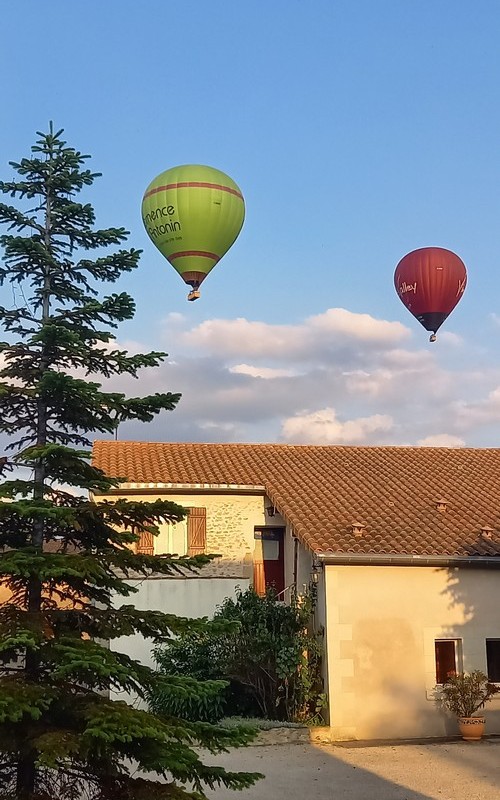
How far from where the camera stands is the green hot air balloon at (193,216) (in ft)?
57.3

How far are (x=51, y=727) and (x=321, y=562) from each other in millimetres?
10483

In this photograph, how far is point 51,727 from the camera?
605 cm

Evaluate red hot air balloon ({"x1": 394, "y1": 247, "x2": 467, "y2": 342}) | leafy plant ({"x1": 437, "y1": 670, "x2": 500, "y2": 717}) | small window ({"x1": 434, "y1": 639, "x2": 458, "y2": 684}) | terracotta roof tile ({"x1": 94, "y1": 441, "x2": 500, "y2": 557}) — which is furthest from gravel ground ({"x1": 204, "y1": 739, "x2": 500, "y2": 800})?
red hot air balloon ({"x1": 394, "y1": 247, "x2": 467, "y2": 342})

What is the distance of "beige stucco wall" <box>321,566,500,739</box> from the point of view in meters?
15.6

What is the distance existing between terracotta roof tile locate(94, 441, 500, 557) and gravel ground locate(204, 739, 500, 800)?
359cm

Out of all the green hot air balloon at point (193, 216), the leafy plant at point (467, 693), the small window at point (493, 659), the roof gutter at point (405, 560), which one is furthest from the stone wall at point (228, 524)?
the leafy plant at point (467, 693)

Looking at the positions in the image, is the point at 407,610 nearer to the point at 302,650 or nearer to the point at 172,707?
the point at 302,650

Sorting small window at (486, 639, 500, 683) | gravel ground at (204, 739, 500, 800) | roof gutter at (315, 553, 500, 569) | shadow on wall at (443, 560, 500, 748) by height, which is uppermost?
roof gutter at (315, 553, 500, 569)

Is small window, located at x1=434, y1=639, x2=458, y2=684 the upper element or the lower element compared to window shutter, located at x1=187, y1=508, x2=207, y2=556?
lower

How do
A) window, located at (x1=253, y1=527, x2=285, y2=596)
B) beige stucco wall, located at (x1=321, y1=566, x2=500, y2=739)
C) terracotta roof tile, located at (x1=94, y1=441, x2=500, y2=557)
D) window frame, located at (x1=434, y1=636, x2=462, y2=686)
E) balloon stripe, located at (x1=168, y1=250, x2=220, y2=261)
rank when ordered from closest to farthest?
beige stucco wall, located at (x1=321, y1=566, x2=500, y2=739) → window frame, located at (x1=434, y1=636, x2=462, y2=686) → terracotta roof tile, located at (x1=94, y1=441, x2=500, y2=557) → balloon stripe, located at (x1=168, y1=250, x2=220, y2=261) → window, located at (x1=253, y1=527, x2=285, y2=596)

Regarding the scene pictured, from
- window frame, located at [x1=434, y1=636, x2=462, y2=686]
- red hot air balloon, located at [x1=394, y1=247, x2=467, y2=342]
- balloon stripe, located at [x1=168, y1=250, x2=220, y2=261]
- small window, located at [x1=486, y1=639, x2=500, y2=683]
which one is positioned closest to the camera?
window frame, located at [x1=434, y1=636, x2=462, y2=686]

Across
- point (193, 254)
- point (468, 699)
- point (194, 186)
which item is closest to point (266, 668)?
point (468, 699)

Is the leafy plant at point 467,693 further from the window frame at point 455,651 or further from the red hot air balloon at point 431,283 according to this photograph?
the red hot air balloon at point 431,283

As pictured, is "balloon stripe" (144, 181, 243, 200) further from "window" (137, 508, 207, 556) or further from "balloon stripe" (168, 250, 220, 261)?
"window" (137, 508, 207, 556)
